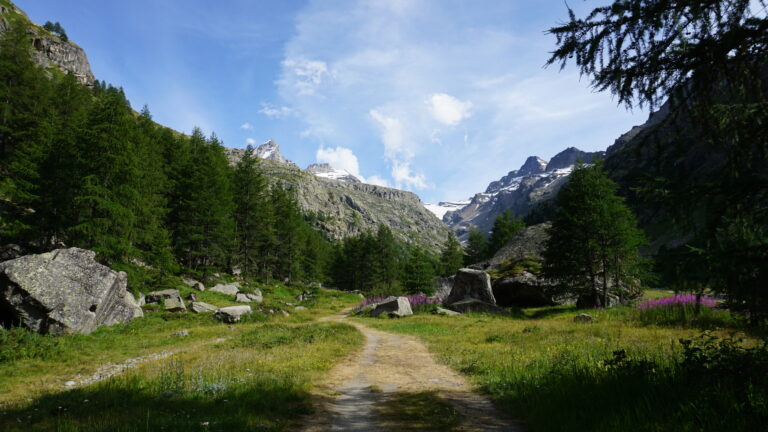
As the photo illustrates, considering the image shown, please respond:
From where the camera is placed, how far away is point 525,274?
29281mm

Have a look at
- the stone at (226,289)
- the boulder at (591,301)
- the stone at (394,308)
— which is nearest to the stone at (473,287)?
the stone at (394,308)

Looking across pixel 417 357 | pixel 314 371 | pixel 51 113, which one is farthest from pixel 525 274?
pixel 51 113

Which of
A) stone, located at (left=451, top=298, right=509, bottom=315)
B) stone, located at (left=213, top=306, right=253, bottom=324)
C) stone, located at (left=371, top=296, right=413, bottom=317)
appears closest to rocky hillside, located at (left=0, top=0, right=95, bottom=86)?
stone, located at (left=213, top=306, right=253, bottom=324)

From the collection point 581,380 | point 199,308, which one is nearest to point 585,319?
point 581,380

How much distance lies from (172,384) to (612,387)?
28.2 ft

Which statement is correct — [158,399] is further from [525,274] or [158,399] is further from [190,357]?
[525,274]

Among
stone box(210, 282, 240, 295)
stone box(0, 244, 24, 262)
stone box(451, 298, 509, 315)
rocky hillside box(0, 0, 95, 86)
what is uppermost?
rocky hillside box(0, 0, 95, 86)

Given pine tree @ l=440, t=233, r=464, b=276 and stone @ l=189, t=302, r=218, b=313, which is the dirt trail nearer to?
stone @ l=189, t=302, r=218, b=313

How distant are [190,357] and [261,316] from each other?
12894 mm

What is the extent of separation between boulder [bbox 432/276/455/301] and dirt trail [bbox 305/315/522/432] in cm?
2543

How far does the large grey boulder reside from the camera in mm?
14125

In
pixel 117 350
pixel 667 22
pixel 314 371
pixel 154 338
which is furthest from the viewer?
pixel 154 338

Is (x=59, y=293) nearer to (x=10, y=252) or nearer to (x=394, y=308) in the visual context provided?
(x=10, y=252)

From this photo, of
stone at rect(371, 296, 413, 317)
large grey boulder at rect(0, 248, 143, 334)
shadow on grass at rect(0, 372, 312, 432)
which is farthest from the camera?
stone at rect(371, 296, 413, 317)
